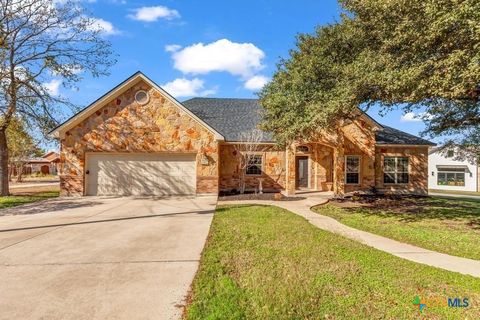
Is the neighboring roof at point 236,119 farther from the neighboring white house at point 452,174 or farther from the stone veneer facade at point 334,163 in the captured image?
the neighboring white house at point 452,174

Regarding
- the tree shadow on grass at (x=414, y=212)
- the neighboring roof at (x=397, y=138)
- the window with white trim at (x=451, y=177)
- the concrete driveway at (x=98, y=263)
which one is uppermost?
the neighboring roof at (x=397, y=138)

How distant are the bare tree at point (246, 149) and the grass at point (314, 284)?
10.9 meters

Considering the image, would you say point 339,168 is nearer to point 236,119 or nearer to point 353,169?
point 353,169

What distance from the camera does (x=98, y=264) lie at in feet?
17.9

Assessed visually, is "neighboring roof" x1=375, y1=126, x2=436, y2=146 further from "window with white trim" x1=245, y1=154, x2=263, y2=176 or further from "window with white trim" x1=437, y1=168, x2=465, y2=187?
"window with white trim" x1=437, y1=168, x2=465, y2=187

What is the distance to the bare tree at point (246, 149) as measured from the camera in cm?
1772

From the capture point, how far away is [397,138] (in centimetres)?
2014

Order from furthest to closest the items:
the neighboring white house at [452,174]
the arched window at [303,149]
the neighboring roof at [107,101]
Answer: the neighboring white house at [452,174], the arched window at [303,149], the neighboring roof at [107,101]

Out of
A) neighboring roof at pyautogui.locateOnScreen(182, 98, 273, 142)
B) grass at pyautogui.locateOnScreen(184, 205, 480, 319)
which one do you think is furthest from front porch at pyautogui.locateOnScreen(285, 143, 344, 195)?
grass at pyautogui.locateOnScreen(184, 205, 480, 319)

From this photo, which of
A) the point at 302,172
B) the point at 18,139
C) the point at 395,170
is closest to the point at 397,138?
the point at 395,170

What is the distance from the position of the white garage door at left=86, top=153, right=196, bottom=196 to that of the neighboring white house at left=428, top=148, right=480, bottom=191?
29.5 m

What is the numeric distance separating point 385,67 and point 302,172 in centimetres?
1181

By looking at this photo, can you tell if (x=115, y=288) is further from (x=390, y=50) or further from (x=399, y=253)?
(x=390, y=50)

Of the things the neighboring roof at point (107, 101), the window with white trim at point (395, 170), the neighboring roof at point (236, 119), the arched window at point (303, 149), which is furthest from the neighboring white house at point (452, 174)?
the neighboring roof at point (107, 101)
